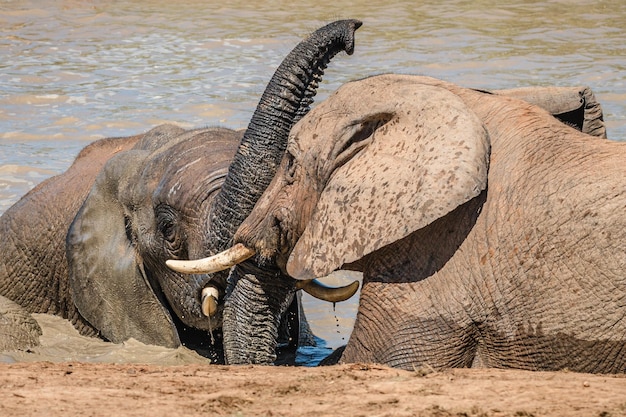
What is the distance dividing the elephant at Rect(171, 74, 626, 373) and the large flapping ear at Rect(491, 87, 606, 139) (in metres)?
0.60

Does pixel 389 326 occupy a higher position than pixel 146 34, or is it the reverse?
pixel 389 326

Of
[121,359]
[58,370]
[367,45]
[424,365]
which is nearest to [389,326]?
[424,365]

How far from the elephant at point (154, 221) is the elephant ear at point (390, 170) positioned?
59 centimetres

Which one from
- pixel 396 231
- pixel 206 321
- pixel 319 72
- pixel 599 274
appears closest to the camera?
pixel 599 274

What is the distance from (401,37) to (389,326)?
15436 millimetres

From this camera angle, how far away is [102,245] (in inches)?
306

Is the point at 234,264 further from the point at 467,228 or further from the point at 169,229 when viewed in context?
the point at 467,228

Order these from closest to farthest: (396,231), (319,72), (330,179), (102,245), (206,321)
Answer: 1. (396,231)
2. (330,179)
3. (319,72)
4. (206,321)
5. (102,245)

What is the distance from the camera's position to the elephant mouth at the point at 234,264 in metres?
5.93

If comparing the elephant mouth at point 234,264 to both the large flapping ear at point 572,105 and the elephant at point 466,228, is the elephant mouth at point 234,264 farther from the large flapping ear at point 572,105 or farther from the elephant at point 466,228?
the large flapping ear at point 572,105

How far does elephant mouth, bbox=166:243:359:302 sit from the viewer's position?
19.5ft

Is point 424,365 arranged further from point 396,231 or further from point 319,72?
point 319,72

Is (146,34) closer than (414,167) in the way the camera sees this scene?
No

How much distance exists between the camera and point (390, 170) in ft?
16.8
